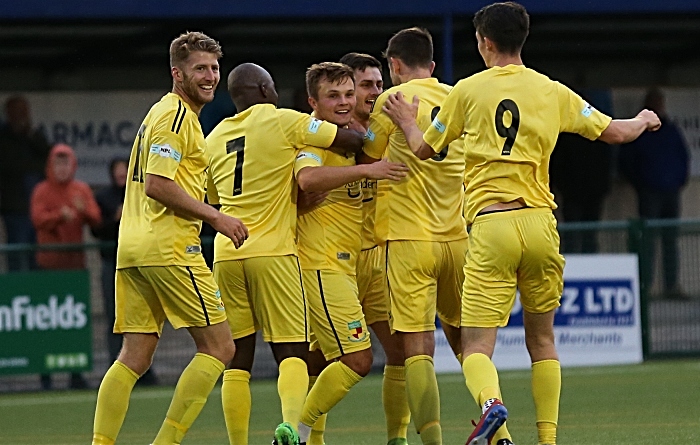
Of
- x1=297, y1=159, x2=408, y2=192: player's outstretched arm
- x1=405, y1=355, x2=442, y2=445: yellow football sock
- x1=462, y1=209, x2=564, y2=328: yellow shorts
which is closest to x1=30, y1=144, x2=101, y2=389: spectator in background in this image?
x1=297, y1=159, x2=408, y2=192: player's outstretched arm

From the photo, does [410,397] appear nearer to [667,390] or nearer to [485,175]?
[485,175]

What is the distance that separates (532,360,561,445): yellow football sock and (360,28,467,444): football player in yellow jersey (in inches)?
27.3

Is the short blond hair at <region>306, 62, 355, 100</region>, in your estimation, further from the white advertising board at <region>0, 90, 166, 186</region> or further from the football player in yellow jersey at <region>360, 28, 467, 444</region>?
the white advertising board at <region>0, 90, 166, 186</region>

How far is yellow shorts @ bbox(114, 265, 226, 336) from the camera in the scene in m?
Answer: 7.73

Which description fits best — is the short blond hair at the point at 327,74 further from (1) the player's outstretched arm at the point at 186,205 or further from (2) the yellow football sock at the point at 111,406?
(2) the yellow football sock at the point at 111,406

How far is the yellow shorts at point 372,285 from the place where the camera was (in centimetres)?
891

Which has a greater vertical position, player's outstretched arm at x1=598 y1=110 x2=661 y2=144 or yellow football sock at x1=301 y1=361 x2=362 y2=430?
player's outstretched arm at x1=598 y1=110 x2=661 y2=144

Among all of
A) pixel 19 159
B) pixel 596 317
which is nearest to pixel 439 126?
pixel 596 317

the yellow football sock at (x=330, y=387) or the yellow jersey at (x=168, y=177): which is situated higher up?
the yellow jersey at (x=168, y=177)

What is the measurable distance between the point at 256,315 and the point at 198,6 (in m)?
8.76

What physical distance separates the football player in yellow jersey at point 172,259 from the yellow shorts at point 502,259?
121 cm

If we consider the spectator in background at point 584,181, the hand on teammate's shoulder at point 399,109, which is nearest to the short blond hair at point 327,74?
the hand on teammate's shoulder at point 399,109

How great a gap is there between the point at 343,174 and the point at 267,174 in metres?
0.46

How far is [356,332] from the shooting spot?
839 cm
